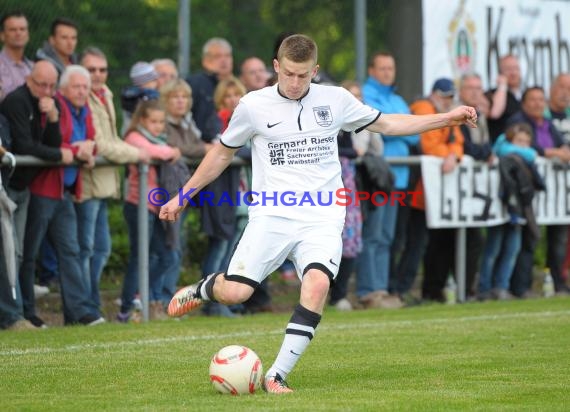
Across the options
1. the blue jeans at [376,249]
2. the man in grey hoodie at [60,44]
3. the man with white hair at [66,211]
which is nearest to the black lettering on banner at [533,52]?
the blue jeans at [376,249]

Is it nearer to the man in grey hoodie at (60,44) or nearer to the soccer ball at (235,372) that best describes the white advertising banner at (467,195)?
the man in grey hoodie at (60,44)

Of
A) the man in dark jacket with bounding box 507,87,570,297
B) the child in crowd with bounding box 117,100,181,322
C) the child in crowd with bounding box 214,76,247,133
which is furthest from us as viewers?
the man in dark jacket with bounding box 507,87,570,297

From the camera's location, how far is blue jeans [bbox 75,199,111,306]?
13109 mm

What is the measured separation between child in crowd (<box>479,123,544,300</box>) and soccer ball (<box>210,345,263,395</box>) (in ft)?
29.8

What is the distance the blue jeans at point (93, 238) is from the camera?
1311 cm

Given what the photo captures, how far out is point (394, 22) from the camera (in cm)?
1859

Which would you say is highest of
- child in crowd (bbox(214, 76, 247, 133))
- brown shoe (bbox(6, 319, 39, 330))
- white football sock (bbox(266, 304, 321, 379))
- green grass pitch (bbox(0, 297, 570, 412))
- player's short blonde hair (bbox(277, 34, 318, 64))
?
child in crowd (bbox(214, 76, 247, 133))

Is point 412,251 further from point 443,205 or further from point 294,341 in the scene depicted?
point 294,341

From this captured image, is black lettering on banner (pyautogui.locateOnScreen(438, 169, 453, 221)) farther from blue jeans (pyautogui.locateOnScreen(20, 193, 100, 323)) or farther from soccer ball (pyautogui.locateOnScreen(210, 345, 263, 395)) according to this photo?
soccer ball (pyautogui.locateOnScreen(210, 345, 263, 395))

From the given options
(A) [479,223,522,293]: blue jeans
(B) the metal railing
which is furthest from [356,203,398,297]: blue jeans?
(B) the metal railing

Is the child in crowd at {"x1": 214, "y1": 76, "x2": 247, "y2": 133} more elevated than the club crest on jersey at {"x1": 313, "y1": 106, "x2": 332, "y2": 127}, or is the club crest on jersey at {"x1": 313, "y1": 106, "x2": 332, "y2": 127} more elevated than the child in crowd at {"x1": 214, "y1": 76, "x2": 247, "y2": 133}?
the child in crowd at {"x1": 214, "y1": 76, "x2": 247, "y2": 133}

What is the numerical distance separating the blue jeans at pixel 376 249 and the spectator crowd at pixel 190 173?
0.01 m

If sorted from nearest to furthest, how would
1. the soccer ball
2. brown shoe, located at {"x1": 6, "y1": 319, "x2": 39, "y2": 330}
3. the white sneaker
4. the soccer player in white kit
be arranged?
the soccer ball, the soccer player in white kit, brown shoe, located at {"x1": 6, "y1": 319, "x2": 39, "y2": 330}, the white sneaker

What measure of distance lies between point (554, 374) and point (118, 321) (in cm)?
582
